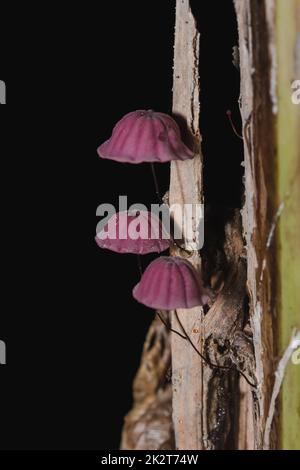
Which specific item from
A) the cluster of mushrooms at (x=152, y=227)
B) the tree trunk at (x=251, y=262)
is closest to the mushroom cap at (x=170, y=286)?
the cluster of mushrooms at (x=152, y=227)

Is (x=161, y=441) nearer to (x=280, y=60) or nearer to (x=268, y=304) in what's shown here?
(x=268, y=304)

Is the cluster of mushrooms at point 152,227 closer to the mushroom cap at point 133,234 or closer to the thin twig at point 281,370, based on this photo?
the mushroom cap at point 133,234

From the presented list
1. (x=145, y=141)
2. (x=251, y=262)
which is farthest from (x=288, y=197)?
(x=145, y=141)

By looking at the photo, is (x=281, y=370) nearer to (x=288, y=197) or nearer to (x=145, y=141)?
(x=288, y=197)

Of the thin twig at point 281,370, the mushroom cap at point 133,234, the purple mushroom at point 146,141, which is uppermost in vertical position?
the purple mushroom at point 146,141

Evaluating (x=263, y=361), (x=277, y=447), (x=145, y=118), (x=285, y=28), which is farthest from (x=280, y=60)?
(x=277, y=447)

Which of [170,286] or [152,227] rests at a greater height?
[152,227]

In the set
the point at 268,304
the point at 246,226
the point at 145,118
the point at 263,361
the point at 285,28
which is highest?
the point at 285,28
